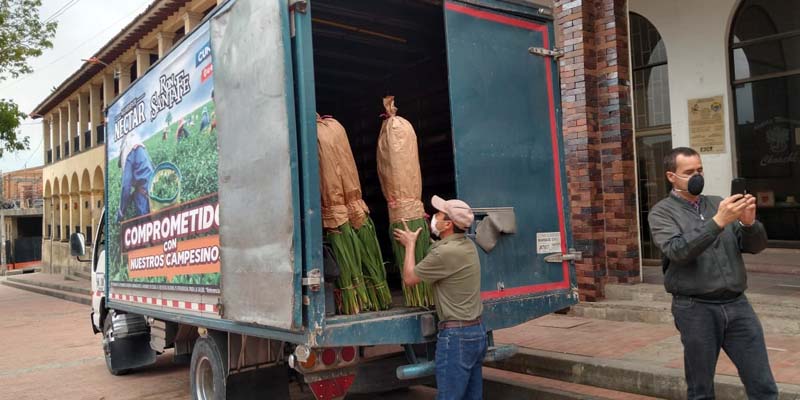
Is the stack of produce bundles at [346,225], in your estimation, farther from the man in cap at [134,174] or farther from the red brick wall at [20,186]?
the red brick wall at [20,186]

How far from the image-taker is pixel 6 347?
11.0m

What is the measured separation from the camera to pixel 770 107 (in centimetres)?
925

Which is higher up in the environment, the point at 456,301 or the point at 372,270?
the point at 372,270

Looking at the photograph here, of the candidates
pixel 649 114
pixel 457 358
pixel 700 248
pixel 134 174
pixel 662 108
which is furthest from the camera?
pixel 649 114

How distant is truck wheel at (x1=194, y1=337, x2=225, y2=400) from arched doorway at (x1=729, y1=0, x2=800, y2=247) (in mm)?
7583

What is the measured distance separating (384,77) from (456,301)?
3331 mm

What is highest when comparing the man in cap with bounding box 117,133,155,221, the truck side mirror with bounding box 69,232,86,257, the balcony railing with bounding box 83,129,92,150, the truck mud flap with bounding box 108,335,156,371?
the balcony railing with bounding box 83,129,92,150

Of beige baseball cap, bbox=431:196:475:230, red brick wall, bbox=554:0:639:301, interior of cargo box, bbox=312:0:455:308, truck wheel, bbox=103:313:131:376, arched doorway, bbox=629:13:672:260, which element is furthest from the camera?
arched doorway, bbox=629:13:672:260

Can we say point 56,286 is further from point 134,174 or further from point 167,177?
point 167,177

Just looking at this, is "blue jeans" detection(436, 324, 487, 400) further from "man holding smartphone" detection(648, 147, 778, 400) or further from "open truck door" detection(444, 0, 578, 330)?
"man holding smartphone" detection(648, 147, 778, 400)

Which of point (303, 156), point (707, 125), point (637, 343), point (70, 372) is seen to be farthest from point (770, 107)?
point (70, 372)

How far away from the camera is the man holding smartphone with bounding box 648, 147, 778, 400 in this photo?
330 centimetres

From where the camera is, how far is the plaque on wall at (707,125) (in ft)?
29.6

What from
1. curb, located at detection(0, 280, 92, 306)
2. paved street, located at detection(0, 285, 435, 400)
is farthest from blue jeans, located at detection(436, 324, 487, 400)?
curb, located at detection(0, 280, 92, 306)
